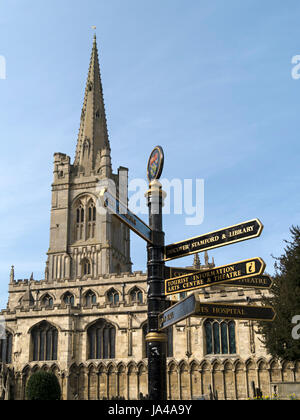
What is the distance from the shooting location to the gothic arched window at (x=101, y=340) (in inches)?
1603

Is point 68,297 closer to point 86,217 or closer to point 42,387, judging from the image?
point 42,387

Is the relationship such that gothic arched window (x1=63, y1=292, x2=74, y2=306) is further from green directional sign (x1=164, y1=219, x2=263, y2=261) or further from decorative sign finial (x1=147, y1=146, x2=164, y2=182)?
green directional sign (x1=164, y1=219, x2=263, y2=261)

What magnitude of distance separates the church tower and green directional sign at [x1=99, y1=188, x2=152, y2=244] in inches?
2052

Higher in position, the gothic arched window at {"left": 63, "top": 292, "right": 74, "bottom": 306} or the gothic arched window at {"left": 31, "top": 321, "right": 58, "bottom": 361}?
the gothic arched window at {"left": 63, "top": 292, "right": 74, "bottom": 306}

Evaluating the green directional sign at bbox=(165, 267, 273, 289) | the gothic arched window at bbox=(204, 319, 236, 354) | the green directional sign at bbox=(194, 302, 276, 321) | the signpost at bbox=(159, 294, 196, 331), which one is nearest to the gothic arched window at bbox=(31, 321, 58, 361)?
the gothic arched window at bbox=(204, 319, 236, 354)

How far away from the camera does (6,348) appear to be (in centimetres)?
4434

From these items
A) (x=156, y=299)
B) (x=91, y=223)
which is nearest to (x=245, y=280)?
(x=156, y=299)

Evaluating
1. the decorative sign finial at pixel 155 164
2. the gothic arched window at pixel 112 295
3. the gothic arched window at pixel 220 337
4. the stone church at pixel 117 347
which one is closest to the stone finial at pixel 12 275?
the stone church at pixel 117 347

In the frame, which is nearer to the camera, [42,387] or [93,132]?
[42,387]

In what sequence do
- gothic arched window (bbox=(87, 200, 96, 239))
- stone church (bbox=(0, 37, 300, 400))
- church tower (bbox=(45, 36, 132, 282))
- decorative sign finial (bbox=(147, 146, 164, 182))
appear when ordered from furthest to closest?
gothic arched window (bbox=(87, 200, 96, 239)), church tower (bbox=(45, 36, 132, 282)), stone church (bbox=(0, 37, 300, 400)), decorative sign finial (bbox=(147, 146, 164, 182))

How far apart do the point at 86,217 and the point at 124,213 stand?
57240 millimetres

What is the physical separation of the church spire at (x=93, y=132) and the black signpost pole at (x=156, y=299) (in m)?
57.9

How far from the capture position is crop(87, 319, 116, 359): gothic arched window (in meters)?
40.7


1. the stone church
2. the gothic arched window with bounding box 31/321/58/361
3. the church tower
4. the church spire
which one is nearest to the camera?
the stone church
